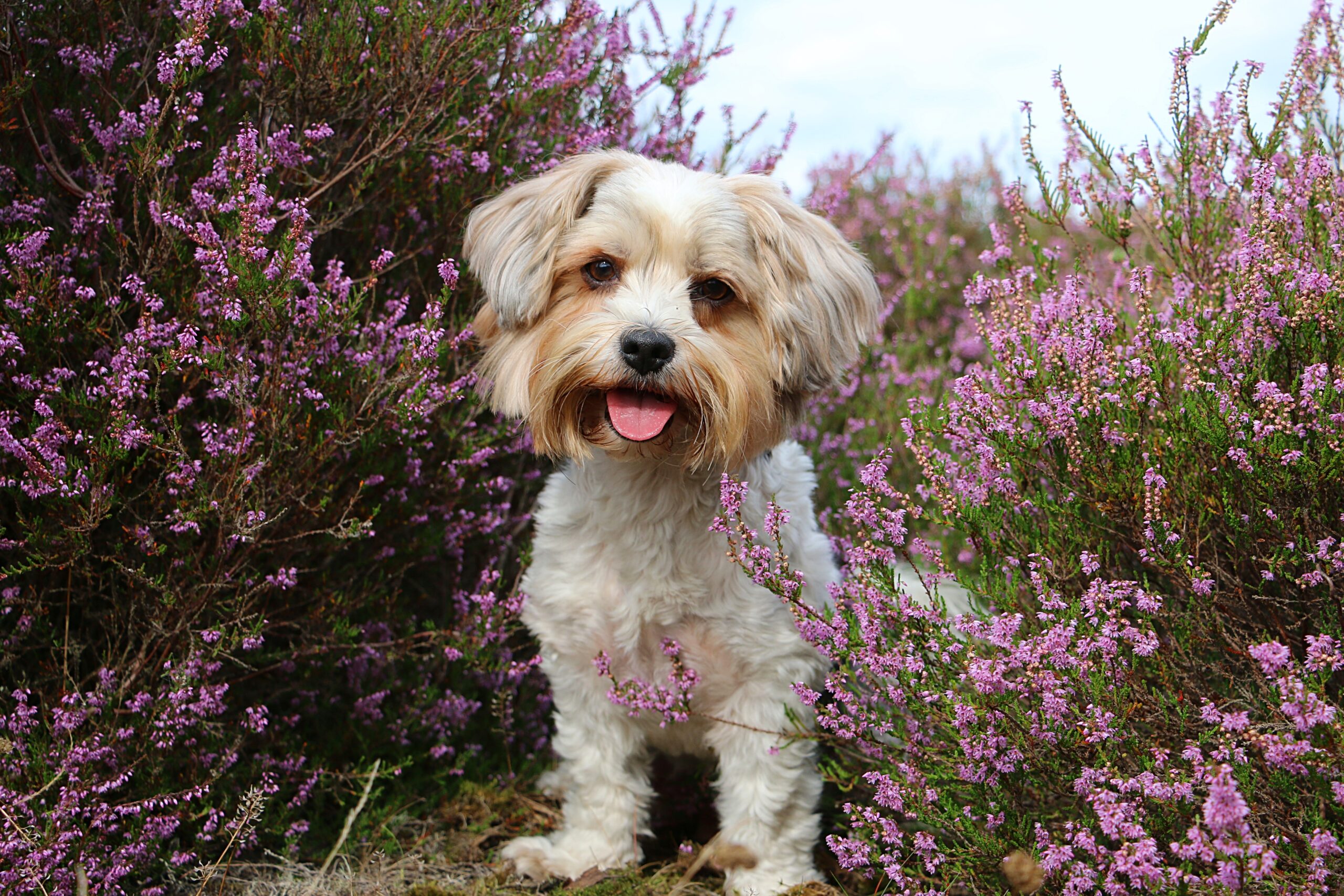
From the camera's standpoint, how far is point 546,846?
3.28 meters

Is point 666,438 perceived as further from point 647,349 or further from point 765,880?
point 765,880

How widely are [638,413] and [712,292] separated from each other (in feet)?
1.37

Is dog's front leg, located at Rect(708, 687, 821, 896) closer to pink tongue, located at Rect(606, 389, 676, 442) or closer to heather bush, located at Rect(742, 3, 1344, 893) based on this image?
heather bush, located at Rect(742, 3, 1344, 893)

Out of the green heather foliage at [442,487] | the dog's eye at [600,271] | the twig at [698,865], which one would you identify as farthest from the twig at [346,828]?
the dog's eye at [600,271]

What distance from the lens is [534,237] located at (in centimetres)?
283

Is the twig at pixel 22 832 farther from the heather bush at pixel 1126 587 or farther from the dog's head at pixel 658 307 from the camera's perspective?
the heather bush at pixel 1126 587

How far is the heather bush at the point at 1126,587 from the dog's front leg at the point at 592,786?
753mm

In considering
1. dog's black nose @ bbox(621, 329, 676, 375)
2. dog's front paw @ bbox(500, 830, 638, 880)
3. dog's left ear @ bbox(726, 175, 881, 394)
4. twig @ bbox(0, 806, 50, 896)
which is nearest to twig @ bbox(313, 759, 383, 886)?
dog's front paw @ bbox(500, 830, 638, 880)

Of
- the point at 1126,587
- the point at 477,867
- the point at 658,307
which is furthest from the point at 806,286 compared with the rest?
the point at 477,867

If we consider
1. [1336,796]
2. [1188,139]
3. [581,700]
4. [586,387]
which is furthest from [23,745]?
[1188,139]

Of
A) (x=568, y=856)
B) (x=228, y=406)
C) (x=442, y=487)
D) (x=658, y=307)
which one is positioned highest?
(x=658, y=307)

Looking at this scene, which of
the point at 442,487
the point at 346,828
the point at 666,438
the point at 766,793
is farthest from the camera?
the point at 442,487

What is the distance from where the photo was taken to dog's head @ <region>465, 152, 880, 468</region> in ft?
8.77

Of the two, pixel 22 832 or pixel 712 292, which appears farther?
pixel 712 292
